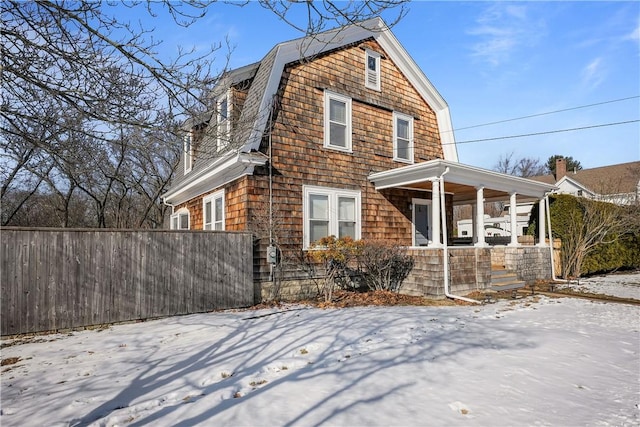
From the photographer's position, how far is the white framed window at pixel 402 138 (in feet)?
37.4

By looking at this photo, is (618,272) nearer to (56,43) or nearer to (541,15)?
(541,15)

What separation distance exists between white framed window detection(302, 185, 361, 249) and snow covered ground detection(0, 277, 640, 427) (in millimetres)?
3334

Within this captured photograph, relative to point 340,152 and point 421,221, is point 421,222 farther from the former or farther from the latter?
point 340,152

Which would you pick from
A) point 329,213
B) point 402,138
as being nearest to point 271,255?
point 329,213

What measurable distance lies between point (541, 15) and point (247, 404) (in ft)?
32.7

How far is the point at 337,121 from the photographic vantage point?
1022cm

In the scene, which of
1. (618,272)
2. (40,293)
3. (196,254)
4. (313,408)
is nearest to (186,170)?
(196,254)

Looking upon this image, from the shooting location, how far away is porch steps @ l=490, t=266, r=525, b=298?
32.2 ft

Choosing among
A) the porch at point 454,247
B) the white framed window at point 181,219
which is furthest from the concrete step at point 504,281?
the white framed window at point 181,219

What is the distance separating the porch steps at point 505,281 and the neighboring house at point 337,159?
1.16 m

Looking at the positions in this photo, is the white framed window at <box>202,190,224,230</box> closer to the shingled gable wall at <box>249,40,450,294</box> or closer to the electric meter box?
the shingled gable wall at <box>249,40,450,294</box>

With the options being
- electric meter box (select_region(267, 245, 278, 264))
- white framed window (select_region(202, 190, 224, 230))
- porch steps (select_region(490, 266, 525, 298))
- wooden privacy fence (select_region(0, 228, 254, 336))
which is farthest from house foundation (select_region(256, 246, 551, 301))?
white framed window (select_region(202, 190, 224, 230))

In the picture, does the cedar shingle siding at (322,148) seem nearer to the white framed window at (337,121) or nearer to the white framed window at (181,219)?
the white framed window at (337,121)

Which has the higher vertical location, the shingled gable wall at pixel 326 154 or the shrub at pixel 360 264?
the shingled gable wall at pixel 326 154
